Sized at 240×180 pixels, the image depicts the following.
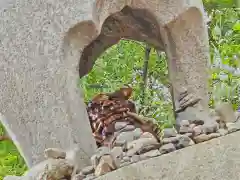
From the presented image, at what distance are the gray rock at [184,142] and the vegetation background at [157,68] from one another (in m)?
1.22

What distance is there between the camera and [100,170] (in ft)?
3.03

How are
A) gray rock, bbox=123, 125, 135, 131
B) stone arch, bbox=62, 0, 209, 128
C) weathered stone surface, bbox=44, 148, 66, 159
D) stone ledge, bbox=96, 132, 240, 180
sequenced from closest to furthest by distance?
stone ledge, bbox=96, 132, 240, 180, weathered stone surface, bbox=44, 148, 66, 159, gray rock, bbox=123, 125, 135, 131, stone arch, bbox=62, 0, 209, 128

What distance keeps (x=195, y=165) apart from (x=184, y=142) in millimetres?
49

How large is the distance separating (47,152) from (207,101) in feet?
1.29

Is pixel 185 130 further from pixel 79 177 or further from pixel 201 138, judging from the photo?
pixel 79 177

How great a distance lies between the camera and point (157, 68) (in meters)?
2.49

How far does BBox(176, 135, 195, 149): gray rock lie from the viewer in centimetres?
92

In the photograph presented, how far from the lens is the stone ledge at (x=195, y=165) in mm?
874

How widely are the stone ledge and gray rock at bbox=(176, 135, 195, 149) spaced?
13 mm

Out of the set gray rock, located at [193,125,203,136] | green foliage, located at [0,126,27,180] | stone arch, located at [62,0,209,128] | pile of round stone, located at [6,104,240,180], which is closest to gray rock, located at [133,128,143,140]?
pile of round stone, located at [6,104,240,180]

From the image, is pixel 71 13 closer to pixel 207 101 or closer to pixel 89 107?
pixel 89 107

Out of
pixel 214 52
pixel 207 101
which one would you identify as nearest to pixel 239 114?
pixel 207 101

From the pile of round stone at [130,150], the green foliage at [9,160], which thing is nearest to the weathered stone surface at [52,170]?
the pile of round stone at [130,150]

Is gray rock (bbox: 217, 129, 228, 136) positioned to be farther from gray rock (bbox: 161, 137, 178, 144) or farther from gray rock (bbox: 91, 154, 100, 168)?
gray rock (bbox: 91, 154, 100, 168)
